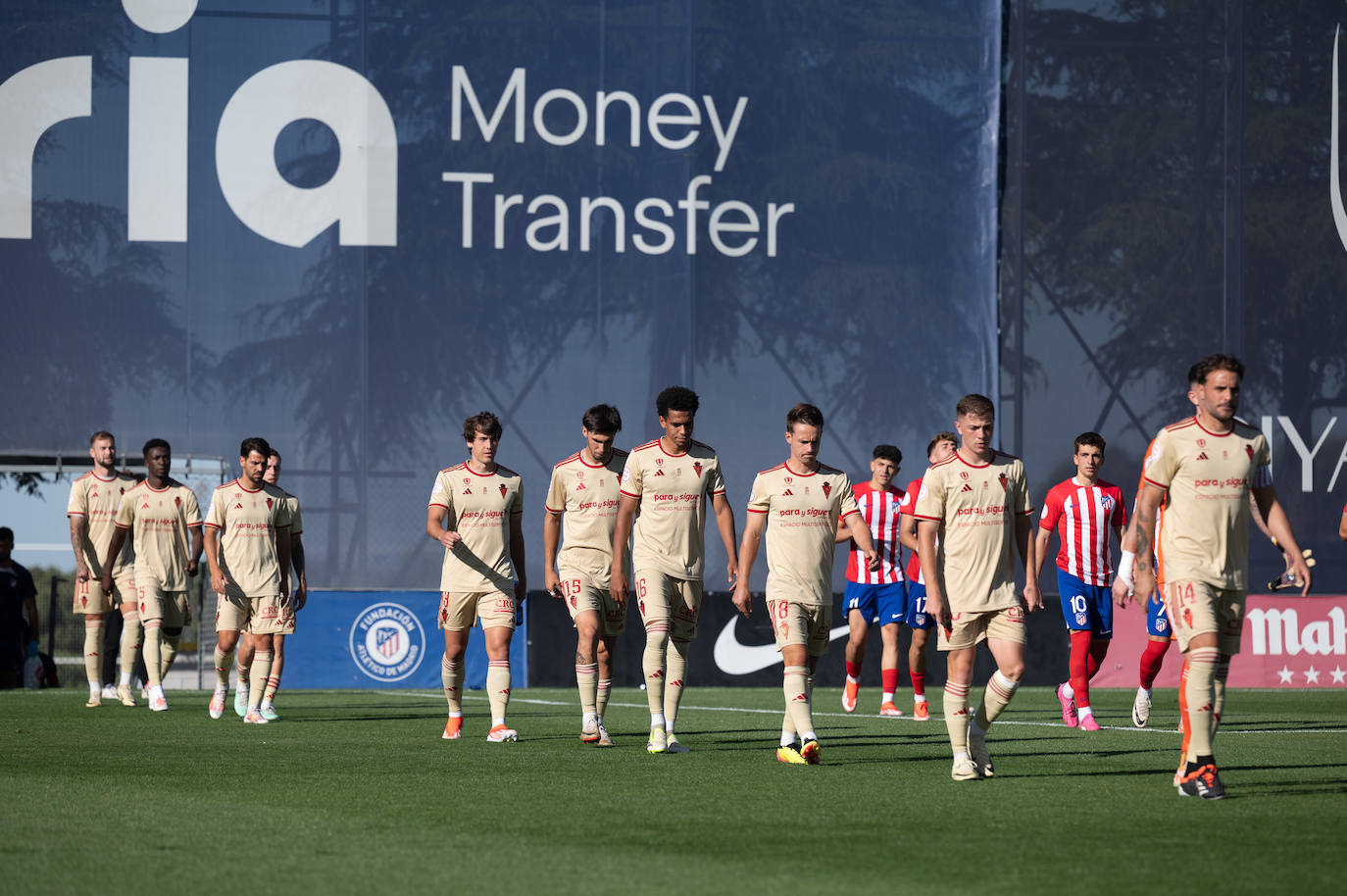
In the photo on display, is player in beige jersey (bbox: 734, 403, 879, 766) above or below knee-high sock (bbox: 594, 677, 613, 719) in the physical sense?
above

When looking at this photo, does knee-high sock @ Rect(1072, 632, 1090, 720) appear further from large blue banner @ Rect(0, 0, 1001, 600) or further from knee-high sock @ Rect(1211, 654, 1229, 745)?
large blue banner @ Rect(0, 0, 1001, 600)

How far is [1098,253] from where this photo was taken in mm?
22406

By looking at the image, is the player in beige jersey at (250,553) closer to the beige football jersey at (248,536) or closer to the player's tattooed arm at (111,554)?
the beige football jersey at (248,536)

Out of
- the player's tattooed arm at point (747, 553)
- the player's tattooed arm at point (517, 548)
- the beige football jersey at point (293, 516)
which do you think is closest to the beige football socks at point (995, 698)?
the player's tattooed arm at point (747, 553)

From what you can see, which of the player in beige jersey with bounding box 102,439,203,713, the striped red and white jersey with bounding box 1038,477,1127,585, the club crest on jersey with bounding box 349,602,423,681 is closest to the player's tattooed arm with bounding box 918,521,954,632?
the striped red and white jersey with bounding box 1038,477,1127,585

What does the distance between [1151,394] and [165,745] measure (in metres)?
14.4

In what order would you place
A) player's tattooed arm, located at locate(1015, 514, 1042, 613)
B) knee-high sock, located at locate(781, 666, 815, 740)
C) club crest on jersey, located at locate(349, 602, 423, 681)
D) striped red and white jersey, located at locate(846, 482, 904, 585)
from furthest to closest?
1. club crest on jersey, located at locate(349, 602, 423, 681)
2. striped red and white jersey, located at locate(846, 482, 904, 585)
3. knee-high sock, located at locate(781, 666, 815, 740)
4. player's tattooed arm, located at locate(1015, 514, 1042, 613)

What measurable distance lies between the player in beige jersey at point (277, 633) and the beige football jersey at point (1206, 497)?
24.9 ft

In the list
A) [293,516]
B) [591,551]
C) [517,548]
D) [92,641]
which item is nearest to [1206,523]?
[591,551]

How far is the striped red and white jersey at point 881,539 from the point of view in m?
15.3

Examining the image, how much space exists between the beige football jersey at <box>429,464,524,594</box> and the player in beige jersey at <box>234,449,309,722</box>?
7.36ft

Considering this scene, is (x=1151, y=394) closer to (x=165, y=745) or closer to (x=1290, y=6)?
(x=1290, y=6)

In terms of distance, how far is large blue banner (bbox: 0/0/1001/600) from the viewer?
21.0 metres

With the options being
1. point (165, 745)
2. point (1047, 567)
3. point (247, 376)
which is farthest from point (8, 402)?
point (1047, 567)
